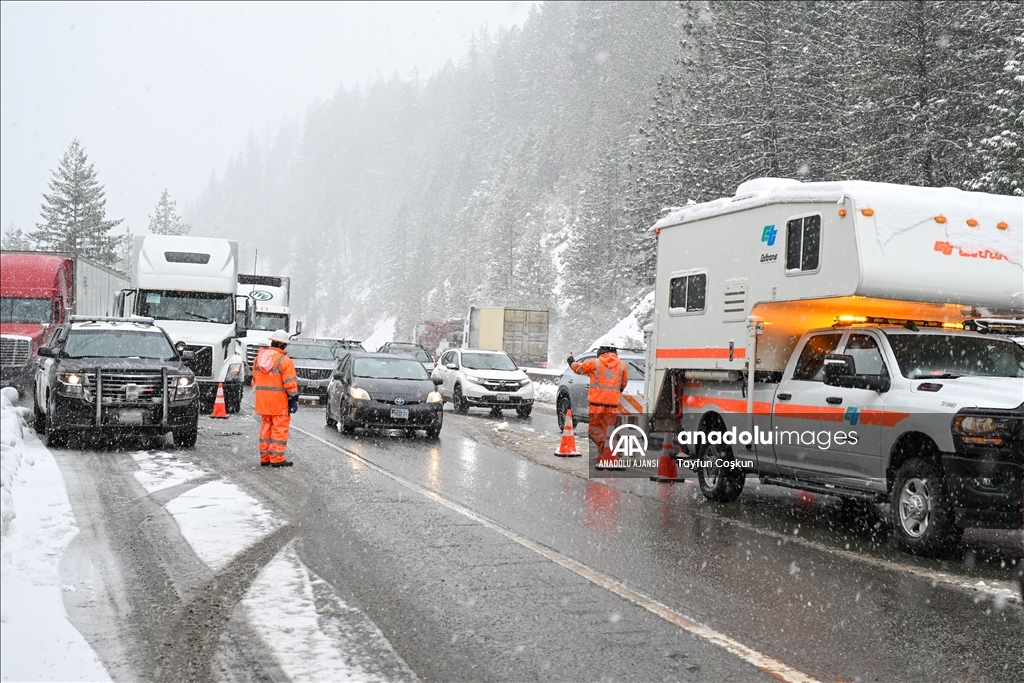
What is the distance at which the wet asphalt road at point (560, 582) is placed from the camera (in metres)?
5.28

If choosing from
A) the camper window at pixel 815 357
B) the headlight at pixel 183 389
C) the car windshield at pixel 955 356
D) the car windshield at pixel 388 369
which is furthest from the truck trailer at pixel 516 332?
the car windshield at pixel 955 356

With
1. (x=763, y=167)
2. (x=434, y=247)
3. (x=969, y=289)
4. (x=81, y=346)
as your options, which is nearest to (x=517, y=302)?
(x=434, y=247)

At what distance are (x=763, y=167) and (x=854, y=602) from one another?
32.7 metres

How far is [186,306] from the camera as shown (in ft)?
72.0

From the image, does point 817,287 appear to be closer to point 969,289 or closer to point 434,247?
point 969,289

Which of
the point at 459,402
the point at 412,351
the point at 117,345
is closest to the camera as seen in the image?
the point at 117,345

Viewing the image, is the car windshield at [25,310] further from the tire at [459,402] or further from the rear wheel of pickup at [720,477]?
the rear wheel of pickup at [720,477]

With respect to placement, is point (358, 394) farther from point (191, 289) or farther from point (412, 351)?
point (412, 351)

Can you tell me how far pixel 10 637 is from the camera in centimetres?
487

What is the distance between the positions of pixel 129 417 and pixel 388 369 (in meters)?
5.51

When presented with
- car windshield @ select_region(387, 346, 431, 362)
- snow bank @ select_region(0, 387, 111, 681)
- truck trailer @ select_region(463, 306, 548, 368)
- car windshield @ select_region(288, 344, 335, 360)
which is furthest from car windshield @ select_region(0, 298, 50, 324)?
truck trailer @ select_region(463, 306, 548, 368)

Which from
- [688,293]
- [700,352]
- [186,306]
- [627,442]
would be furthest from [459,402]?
[700,352]

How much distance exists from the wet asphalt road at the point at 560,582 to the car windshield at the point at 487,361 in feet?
41.2

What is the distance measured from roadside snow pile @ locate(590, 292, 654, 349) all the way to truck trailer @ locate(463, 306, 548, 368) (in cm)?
331
